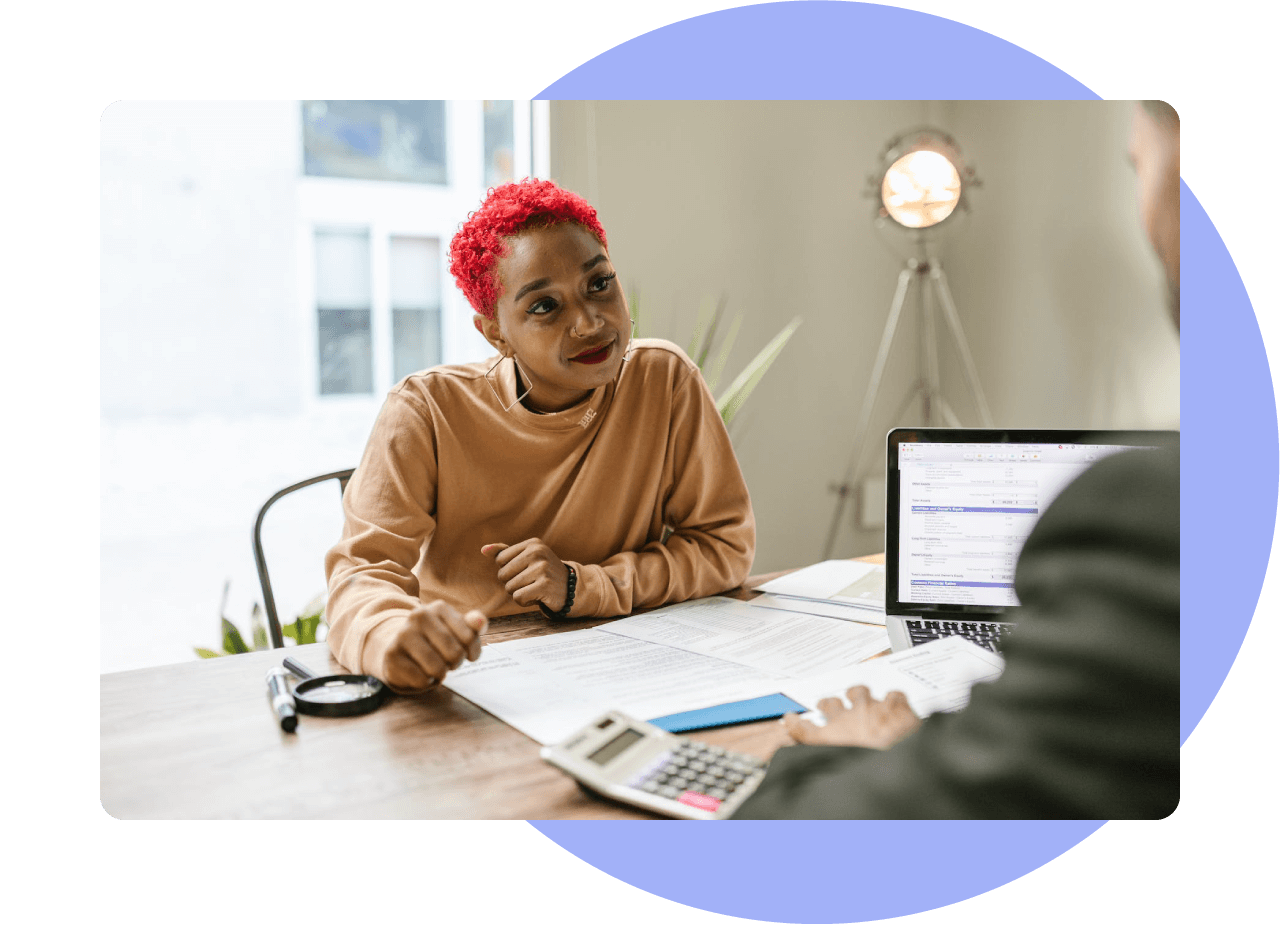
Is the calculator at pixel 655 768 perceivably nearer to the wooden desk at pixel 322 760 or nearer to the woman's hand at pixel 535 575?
the wooden desk at pixel 322 760

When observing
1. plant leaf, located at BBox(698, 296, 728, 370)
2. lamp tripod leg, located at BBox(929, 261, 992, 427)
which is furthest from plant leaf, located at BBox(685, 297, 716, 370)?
lamp tripod leg, located at BBox(929, 261, 992, 427)

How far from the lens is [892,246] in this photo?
6.54ft

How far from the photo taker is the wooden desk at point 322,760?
61 centimetres

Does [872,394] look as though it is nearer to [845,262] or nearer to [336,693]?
[845,262]

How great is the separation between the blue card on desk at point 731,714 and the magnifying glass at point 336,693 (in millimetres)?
235

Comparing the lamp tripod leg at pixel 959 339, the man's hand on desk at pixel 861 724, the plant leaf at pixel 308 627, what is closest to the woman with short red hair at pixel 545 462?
the man's hand on desk at pixel 861 724

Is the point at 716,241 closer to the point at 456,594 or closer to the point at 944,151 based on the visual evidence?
the point at 944,151

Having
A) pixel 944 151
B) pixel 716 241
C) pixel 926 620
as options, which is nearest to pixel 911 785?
pixel 926 620

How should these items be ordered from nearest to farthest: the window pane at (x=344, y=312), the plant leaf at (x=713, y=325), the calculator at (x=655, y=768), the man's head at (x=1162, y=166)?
the calculator at (x=655, y=768)
the man's head at (x=1162, y=166)
the window pane at (x=344, y=312)
the plant leaf at (x=713, y=325)

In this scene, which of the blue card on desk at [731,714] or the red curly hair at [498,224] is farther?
the red curly hair at [498,224]

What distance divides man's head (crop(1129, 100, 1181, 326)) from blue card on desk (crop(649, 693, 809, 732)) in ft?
1.91

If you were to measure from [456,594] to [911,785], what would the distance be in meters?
0.64

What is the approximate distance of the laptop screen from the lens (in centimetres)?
93

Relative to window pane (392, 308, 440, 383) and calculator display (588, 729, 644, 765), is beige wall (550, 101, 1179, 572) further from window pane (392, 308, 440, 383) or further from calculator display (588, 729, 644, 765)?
calculator display (588, 729, 644, 765)
